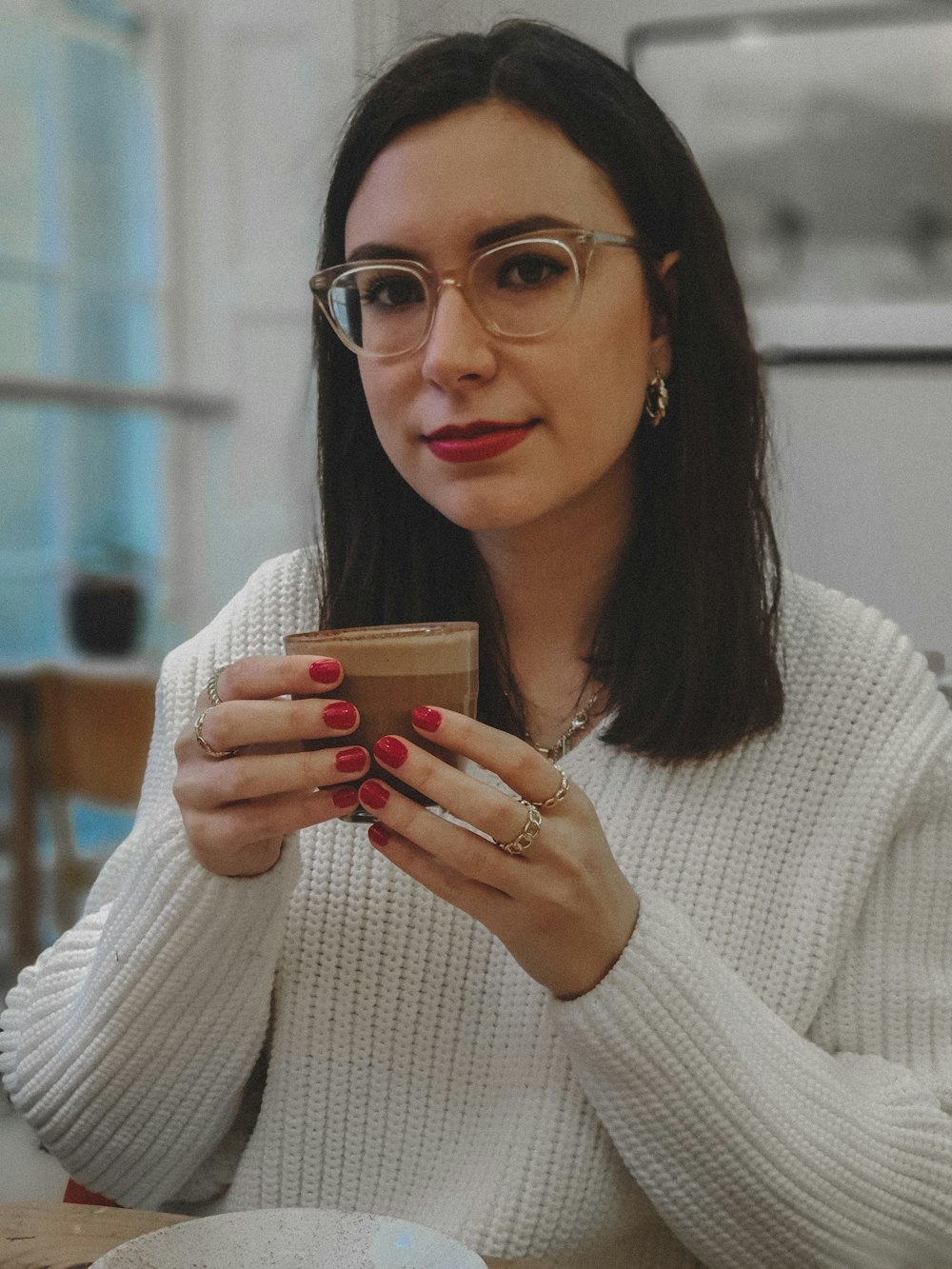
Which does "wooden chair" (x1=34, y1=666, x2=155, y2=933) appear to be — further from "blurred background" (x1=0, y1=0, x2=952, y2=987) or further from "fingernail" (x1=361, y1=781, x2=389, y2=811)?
"fingernail" (x1=361, y1=781, x2=389, y2=811)

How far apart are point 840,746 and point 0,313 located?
414cm

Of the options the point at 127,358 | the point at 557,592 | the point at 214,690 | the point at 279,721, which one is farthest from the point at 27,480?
the point at 279,721

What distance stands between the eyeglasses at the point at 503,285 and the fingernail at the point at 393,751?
0.42 m

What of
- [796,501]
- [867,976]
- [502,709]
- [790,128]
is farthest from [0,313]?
[867,976]

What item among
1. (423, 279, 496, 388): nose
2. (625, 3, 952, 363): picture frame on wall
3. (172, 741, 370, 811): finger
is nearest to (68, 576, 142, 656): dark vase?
(625, 3, 952, 363): picture frame on wall

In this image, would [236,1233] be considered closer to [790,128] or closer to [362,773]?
[362,773]

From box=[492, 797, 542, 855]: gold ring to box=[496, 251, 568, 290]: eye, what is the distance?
0.47 metres

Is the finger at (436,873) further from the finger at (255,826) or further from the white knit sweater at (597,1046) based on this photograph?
the white knit sweater at (597,1046)

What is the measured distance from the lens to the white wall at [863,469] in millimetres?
1891

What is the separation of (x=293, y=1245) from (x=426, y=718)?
1.10 feet

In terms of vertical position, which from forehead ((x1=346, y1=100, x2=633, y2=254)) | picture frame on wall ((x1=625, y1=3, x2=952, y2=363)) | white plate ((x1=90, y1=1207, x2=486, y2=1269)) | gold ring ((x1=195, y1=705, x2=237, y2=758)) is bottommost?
white plate ((x1=90, y1=1207, x2=486, y2=1269))

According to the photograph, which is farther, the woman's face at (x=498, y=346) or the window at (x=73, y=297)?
the window at (x=73, y=297)

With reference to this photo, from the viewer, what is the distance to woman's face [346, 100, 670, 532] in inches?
47.7

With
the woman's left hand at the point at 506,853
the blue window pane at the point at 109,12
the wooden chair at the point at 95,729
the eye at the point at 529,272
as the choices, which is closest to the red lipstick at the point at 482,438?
the eye at the point at 529,272
